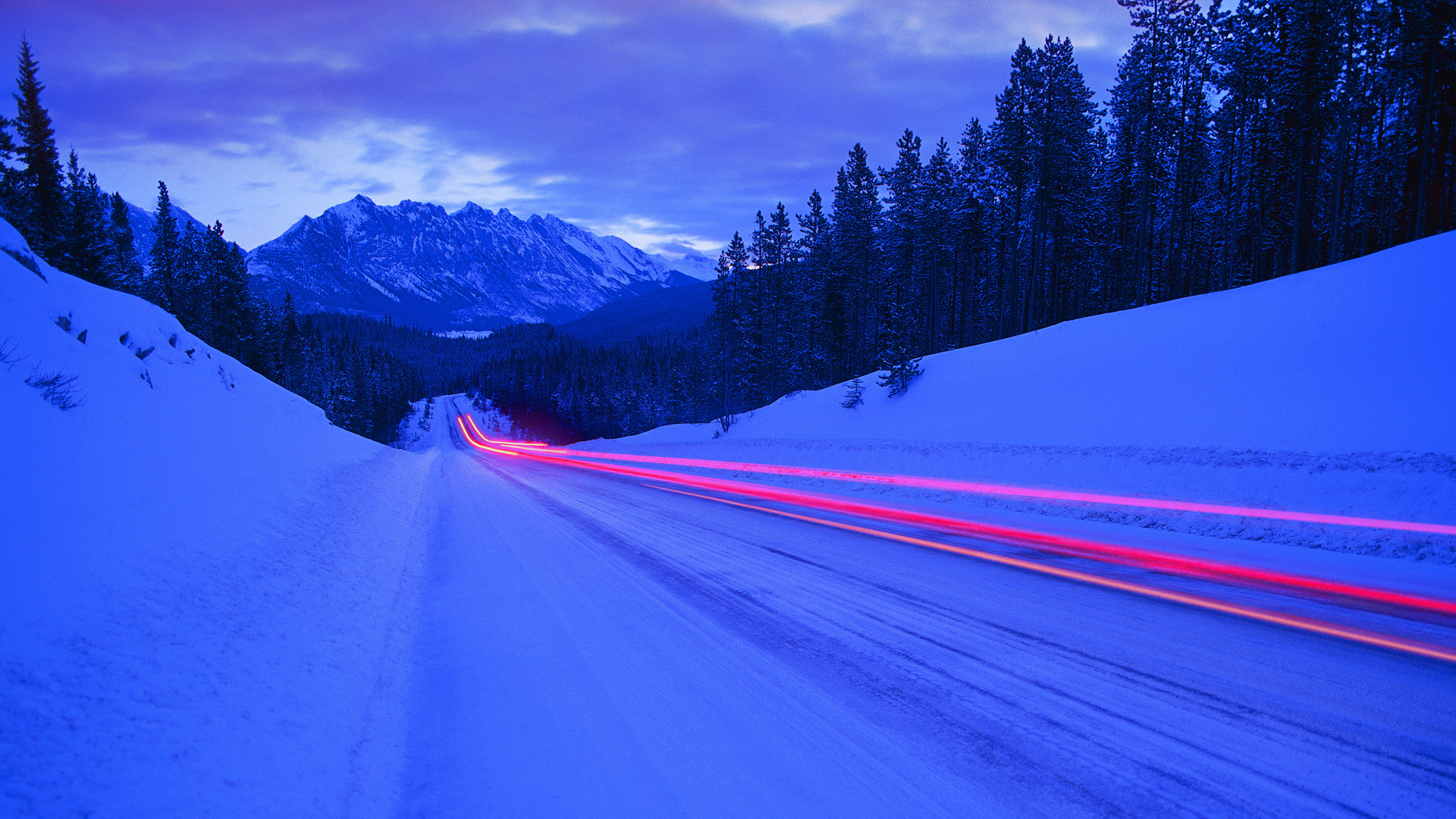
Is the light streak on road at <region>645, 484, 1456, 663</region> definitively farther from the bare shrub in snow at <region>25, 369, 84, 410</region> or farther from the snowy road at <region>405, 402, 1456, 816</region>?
the bare shrub in snow at <region>25, 369, 84, 410</region>

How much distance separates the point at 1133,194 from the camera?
35.9 m

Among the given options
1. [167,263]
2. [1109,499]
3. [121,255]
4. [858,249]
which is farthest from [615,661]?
[167,263]

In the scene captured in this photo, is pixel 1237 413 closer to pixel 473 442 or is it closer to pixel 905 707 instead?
pixel 905 707

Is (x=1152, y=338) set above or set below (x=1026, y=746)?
above

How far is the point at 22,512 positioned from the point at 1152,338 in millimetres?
23574

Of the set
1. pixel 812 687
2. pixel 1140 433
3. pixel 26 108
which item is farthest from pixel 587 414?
pixel 812 687

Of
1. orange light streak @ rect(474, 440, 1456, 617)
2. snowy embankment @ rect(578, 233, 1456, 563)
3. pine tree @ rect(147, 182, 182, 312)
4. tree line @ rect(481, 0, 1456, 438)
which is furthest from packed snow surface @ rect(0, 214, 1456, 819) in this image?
pine tree @ rect(147, 182, 182, 312)

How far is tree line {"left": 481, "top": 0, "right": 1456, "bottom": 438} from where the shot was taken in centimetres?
2702

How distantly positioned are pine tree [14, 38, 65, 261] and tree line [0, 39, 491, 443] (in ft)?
0.22

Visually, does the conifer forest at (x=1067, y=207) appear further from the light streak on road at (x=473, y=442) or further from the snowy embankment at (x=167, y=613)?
the snowy embankment at (x=167, y=613)

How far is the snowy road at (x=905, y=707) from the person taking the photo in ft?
9.18

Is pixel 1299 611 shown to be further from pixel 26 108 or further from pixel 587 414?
pixel 587 414

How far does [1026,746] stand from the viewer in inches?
124

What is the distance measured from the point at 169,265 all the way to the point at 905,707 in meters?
70.9
